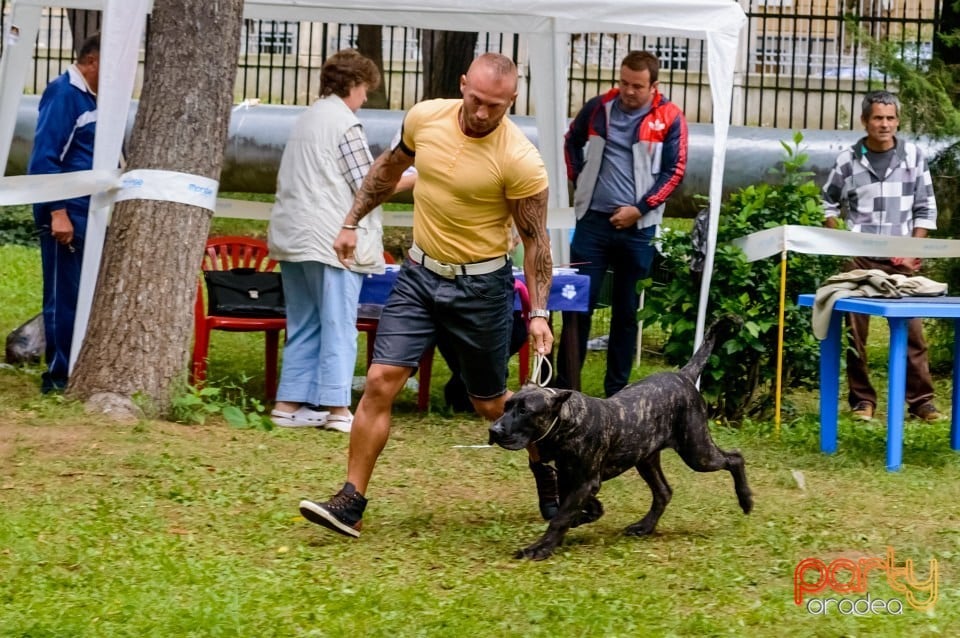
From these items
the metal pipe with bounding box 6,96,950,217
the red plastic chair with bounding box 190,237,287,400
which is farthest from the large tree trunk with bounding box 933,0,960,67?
the red plastic chair with bounding box 190,237,287,400

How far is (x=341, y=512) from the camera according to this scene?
237 inches

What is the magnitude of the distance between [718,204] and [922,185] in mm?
1342

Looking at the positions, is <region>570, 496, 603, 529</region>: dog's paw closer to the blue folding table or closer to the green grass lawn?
the green grass lawn

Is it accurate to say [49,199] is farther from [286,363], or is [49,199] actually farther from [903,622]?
[903,622]

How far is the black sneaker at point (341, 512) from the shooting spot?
5.93 meters

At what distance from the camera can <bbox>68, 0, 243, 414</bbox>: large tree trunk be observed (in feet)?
26.4

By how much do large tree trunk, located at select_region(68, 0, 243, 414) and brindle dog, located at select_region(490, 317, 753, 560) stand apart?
285 centimetres

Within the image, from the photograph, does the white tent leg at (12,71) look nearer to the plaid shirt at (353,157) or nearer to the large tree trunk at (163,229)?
the large tree trunk at (163,229)

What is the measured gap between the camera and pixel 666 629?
4.95 metres

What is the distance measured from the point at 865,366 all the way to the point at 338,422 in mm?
3408

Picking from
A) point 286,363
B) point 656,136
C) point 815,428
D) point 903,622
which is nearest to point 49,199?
point 286,363

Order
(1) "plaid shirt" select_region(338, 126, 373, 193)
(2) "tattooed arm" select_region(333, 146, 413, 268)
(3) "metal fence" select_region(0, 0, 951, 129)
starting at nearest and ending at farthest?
(2) "tattooed arm" select_region(333, 146, 413, 268) < (1) "plaid shirt" select_region(338, 126, 373, 193) < (3) "metal fence" select_region(0, 0, 951, 129)

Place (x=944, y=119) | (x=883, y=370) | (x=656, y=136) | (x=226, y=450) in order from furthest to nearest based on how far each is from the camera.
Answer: (x=883, y=370) < (x=944, y=119) < (x=656, y=136) < (x=226, y=450)

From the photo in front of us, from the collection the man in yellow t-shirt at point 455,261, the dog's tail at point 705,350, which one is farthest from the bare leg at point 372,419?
the dog's tail at point 705,350
